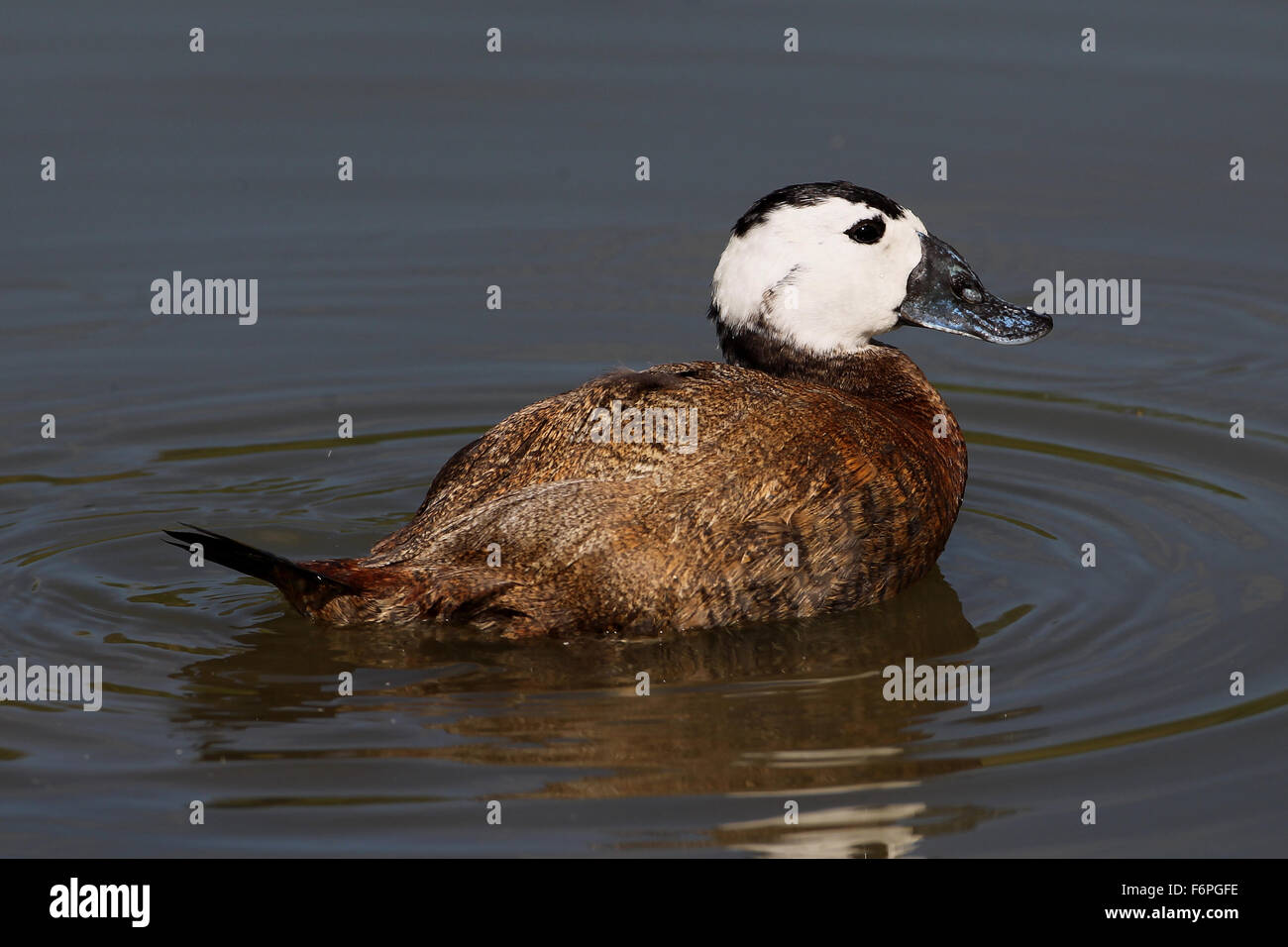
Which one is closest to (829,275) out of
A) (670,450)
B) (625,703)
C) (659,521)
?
(670,450)

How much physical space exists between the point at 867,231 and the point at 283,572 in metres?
2.83

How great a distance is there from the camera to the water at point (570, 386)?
22.3 feet

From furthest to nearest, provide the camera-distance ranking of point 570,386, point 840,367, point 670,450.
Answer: point 570,386 → point 840,367 → point 670,450

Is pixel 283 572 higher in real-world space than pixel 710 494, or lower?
lower

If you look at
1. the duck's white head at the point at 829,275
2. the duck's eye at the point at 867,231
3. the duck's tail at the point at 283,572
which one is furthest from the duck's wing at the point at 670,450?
the duck's eye at the point at 867,231

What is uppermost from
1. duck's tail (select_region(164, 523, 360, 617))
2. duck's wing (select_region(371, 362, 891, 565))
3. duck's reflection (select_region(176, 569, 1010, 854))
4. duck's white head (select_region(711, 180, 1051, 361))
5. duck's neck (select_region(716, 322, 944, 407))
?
duck's white head (select_region(711, 180, 1051, 361))

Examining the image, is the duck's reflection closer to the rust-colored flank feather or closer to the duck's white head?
the rust-colored flank feather

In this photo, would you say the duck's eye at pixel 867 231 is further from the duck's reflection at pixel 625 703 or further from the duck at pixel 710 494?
the duck's reflection at pixel 625 703

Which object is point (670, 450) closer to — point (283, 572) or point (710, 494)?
point (710, 494)

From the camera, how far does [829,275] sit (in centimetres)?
852

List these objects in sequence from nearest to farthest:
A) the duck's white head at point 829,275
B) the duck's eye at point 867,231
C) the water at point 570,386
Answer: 1. the water at point 570,386
2. the duck's white head at point 829,275
3. the duck's eye at point 867,231

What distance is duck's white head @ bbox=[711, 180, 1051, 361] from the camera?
8438mm

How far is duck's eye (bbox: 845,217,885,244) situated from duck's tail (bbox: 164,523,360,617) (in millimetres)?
2582

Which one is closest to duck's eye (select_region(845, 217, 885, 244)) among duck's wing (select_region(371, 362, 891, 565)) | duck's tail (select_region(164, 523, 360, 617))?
duck's wing (select_region(371, 362, 891, 565))
